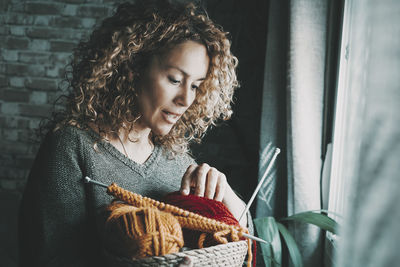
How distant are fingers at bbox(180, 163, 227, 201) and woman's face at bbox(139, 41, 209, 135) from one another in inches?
7.6

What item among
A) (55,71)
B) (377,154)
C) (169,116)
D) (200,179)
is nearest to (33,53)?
(55,71)

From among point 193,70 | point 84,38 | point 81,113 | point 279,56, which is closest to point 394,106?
point 193,70

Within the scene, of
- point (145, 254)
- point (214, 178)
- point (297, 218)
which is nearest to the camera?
point (145, 254)

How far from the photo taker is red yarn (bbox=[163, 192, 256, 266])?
0.64 metres

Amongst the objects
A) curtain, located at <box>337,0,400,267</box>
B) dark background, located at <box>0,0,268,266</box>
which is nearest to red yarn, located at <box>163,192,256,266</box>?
curtain, located at <box>337,0,400,267</box>

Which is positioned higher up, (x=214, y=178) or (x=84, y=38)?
(x=84, y=38)

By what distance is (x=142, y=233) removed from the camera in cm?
53

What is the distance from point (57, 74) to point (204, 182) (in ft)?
4.37

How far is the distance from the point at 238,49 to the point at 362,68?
1516 mm

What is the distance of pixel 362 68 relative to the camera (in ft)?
0.88

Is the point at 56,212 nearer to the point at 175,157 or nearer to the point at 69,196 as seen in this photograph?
the point at 69,196

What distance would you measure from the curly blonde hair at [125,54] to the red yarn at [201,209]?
1.20 feet

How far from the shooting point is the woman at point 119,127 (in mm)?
807

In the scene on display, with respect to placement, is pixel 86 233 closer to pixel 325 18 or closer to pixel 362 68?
pixel 362 68
